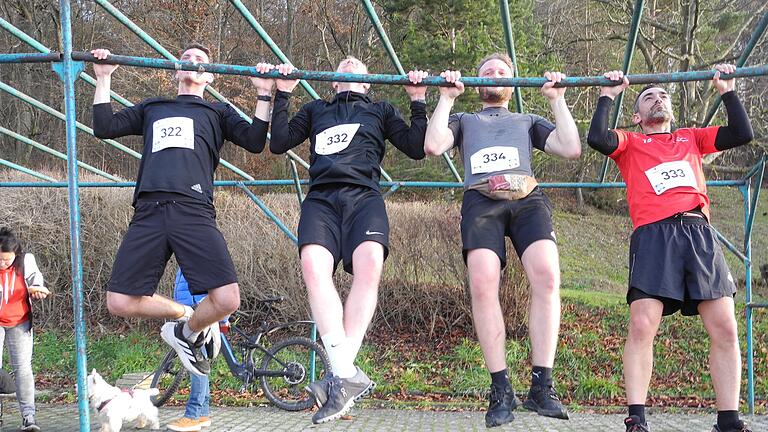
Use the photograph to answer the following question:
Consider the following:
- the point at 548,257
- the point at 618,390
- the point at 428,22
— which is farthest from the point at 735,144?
the point at 428,22

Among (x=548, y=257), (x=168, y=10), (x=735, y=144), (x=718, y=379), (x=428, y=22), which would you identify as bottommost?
(x=718, y=379)

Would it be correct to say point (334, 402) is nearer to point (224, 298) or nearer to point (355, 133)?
point (224, 298)

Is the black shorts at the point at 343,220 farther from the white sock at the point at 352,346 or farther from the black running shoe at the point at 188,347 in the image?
the black running shoe at the point at 188,347

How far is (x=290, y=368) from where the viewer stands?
750cm

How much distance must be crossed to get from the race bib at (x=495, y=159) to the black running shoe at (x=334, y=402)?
4.38 ft

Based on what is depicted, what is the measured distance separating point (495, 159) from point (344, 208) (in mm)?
837

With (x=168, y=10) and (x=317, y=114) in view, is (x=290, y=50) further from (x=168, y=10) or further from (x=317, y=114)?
(x=317, y=114)

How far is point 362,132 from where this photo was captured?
155 inches

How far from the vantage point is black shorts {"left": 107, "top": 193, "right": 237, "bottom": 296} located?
3865 mm

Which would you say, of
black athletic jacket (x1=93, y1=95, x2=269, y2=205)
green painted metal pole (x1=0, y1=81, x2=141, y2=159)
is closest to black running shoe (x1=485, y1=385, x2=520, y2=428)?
black athletic jacket (x1=93, y1=95, x2=269, y2=205)

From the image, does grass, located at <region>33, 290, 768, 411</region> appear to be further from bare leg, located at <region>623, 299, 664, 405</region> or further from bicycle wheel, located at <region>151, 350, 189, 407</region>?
bare leg, located at <region>623, 299, 664, 405</region>

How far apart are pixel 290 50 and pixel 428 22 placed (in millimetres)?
5544

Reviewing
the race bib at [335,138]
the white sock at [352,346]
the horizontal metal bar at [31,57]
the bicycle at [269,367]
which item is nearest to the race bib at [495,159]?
the race bib at [335,138]

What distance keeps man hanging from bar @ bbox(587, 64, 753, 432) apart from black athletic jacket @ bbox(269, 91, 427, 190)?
3.16 ft
